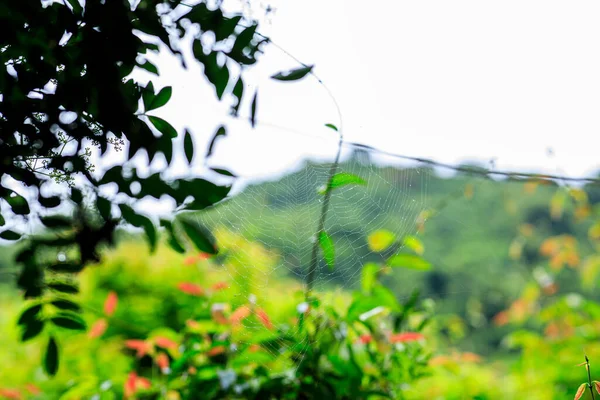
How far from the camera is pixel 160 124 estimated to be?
812mm

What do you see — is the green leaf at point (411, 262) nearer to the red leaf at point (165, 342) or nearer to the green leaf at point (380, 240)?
the green leaf at point (380, 240)

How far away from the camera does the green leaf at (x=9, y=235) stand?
32.4 inches

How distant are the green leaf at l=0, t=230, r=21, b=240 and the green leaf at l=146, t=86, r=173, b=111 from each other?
0.28 meters

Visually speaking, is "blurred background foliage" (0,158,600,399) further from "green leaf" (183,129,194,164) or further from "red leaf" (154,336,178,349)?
"green leaf" (183,129,194,164)

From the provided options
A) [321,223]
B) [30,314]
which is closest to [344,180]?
[321,223]

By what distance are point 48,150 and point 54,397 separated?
→ 184 centimetres

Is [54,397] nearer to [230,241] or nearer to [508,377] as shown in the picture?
[230,241]

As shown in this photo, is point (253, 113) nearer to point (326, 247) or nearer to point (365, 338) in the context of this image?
point (326, 247)

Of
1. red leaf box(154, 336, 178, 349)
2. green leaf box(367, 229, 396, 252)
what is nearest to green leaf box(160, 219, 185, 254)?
red leaf box(154, 336, 178, 349)

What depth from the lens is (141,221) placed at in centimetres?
75

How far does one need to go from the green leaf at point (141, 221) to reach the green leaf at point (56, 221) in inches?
3.0

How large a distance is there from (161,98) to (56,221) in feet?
0.76

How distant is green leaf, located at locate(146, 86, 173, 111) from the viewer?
0.80 m

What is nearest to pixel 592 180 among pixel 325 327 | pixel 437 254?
pixel 325 327
